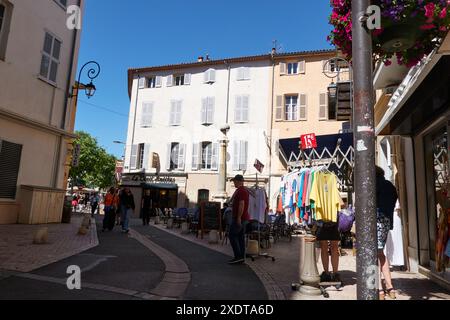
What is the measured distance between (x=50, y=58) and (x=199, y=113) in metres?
14.9

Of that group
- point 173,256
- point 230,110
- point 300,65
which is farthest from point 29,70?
point 300,65

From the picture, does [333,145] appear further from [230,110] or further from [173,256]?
[230,110]

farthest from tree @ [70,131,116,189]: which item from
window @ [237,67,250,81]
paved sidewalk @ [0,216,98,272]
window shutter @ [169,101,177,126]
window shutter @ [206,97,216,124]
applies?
paved sidewalk @ [0,216,98,272]

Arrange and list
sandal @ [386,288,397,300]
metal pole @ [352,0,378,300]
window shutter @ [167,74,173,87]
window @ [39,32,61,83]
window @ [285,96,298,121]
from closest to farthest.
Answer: metal pole @ [352,0,378,300] → sandal @ [386,288,397,300] → window @ [39,32,61,83] → window @ [285,96,298,121] → window shutter @ [167,74,173,87]

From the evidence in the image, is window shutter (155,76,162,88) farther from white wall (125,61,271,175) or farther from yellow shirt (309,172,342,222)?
yellow shirt (309,172,342,222)

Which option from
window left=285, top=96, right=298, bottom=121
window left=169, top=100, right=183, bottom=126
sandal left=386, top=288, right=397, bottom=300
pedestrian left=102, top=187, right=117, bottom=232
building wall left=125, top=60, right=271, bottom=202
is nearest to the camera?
sandal left=386, top=288, right=397, bottom=300

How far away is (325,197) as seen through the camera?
18.3 ft

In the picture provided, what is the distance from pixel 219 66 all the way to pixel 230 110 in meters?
3.76

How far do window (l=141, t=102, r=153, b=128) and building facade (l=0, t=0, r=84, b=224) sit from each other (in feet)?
47.7

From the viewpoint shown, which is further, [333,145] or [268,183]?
[268,183]

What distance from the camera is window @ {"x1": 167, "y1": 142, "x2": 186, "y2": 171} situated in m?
27.7

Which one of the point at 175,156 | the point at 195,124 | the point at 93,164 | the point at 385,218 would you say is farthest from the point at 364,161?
the point at 93,164

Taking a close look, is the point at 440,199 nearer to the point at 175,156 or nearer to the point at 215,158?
the point at 215,158

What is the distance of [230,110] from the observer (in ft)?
87.8
